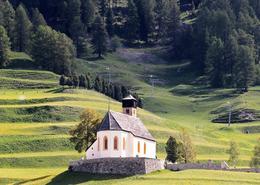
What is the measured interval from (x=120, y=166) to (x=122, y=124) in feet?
28.4

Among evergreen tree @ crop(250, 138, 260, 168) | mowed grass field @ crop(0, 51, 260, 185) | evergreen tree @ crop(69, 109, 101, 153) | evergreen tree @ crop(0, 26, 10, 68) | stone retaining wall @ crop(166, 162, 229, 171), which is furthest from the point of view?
evergreen tree @ crop(0, 26, 10, 68)

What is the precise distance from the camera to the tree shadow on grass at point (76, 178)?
90812 mm

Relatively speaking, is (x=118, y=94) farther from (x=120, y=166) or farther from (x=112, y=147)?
(x=120, y=166)

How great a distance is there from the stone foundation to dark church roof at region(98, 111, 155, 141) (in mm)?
5647

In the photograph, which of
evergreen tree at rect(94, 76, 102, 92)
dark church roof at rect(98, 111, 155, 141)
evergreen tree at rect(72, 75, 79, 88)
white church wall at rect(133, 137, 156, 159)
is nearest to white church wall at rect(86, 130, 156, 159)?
white church wall at rect(133, 137, 156, 159)

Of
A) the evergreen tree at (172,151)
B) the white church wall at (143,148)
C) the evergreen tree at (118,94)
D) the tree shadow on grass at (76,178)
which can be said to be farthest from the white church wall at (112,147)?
the evergreen tree at (118,94)

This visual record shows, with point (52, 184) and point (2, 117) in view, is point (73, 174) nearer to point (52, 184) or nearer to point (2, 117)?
point (52, 184)

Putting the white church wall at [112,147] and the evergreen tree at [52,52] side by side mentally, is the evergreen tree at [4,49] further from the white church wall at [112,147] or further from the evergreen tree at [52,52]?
the white church wall at [112,147]

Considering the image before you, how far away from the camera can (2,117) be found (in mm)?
134750

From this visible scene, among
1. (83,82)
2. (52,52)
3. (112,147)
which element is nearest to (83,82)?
(83,82)

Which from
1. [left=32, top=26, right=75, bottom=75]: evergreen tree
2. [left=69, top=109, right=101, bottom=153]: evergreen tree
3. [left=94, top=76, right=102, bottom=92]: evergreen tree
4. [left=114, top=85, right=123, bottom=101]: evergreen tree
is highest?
[left=32, top=26, right=75, bottom=75]: evergreen tree

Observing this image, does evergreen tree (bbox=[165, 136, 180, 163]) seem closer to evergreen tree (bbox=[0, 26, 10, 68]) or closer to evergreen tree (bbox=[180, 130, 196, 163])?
evergreen tree (bbox=[180, 130, 196, 163])

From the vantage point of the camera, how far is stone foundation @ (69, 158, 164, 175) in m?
92.4

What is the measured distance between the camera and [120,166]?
304 feet
